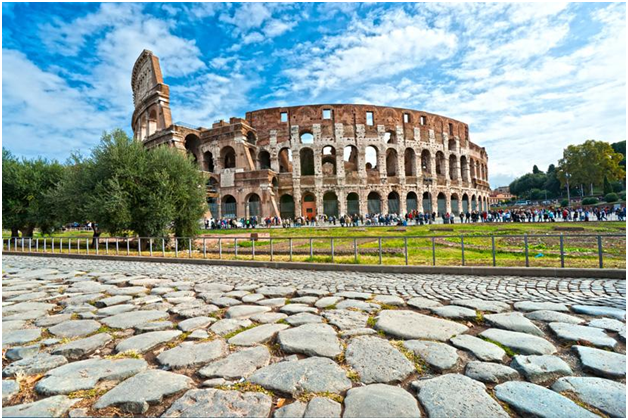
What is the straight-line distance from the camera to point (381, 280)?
5.79 metres

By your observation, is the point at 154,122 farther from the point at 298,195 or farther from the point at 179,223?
the point at 179,223

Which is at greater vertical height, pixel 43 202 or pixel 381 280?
pixel 43 202

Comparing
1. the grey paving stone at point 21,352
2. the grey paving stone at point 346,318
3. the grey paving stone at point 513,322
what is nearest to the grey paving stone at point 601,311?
the grey paving stone at point 513,322

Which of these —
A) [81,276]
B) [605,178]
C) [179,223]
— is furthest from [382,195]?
[605,178]

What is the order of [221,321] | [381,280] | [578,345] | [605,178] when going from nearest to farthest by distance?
1. [578,345]
2. [221,321]
3. [381,280]
4. [605,178]

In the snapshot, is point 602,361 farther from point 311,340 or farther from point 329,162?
point 329,162

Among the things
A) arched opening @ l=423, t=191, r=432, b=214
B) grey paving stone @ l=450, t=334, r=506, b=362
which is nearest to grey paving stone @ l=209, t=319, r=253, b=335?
grey paving stone @ l=450, t=334, r=506, b=362

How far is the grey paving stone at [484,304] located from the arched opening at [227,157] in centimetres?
3341

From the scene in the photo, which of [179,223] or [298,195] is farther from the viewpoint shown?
[298,195]

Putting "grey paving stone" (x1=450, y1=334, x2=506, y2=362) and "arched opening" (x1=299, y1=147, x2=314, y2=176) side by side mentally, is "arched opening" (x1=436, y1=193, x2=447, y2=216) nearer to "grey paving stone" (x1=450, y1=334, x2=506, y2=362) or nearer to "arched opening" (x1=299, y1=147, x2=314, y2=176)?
"arched opening" (x1=299, y1=147, x2=314, y2=176)

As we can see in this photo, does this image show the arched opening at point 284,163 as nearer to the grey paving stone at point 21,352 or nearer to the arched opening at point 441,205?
the arched opening at point 441,205

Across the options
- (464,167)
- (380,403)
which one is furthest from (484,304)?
(464,167)

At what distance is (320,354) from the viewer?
8.02ft

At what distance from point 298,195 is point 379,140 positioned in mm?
11558
